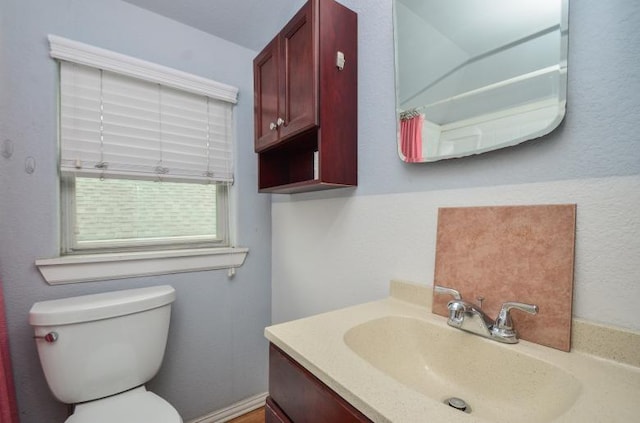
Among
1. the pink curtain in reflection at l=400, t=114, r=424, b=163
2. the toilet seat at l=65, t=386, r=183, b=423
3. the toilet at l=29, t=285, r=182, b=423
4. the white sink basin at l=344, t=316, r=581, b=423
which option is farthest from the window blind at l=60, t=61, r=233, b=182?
the white sink basin at l=344, t=316, r=581, b=423

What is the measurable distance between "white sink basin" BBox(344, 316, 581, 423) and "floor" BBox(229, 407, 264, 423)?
1.27 metres

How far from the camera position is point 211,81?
1.58 meters

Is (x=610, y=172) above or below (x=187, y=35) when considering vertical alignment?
below

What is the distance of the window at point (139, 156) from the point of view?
4.22ft

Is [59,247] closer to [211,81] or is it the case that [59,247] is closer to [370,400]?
[211,81]

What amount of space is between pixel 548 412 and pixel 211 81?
1.85 m

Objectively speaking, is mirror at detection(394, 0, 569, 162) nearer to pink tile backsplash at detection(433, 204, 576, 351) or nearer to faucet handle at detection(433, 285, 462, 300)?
pink tile backsplash at detection(433, 204, 576, 351)

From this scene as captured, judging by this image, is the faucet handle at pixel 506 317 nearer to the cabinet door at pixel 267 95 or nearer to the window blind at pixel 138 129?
the cabinet door at pixel 267 95

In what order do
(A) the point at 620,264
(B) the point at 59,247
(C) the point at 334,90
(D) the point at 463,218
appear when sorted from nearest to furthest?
(A) the point at 620,264 → (D) the point at 463,218 → (C) the point at 334,90 → (B) the point at 59,247

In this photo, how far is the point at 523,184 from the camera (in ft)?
2.35

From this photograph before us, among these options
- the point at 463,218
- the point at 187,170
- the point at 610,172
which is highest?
the point at 187,170

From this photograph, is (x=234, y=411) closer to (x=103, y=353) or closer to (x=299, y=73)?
(x=103, y=353)

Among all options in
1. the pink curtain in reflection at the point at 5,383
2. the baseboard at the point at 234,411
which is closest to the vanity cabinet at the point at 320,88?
the pink curtain in reflection at the point at 5,383

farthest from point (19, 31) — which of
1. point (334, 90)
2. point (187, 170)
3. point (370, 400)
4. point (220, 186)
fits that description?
point (370, 400)
